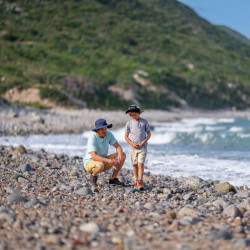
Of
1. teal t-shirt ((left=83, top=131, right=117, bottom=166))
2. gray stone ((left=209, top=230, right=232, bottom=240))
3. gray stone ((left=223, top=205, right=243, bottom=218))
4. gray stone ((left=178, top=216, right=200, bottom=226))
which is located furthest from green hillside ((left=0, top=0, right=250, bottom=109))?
gray stone ((left=209, top=230, right=232, bottom=240))

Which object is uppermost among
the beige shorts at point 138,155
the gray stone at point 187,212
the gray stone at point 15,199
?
the beige shorts at point 138,155

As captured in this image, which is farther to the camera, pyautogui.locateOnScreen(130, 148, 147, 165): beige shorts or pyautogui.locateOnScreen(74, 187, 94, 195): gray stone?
pyautogui.locateOnScreen(130, 148, 147, 165): beige shorts

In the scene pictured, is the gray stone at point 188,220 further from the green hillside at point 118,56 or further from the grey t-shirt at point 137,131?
the green hillside at point 118,56

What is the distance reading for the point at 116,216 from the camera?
5051 mm

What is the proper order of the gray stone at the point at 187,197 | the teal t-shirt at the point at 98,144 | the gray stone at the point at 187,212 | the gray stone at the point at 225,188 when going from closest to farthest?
the gray stone at the point at 187,212 < the gray stone at the point at 187,197 < the teal t-shirt at the point at 98,144 < the gray stone at the point at 225,188

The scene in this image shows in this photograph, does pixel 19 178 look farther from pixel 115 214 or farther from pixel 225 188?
pixel 225 188

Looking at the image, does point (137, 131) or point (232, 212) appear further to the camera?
point (137, 131)

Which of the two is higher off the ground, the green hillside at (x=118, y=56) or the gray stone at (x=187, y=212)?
the green hillside at (x=118, y=56)

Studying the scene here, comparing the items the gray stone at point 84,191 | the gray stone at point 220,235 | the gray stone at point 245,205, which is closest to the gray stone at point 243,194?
the gray stone at point 245,205

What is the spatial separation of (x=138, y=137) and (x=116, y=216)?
251cm

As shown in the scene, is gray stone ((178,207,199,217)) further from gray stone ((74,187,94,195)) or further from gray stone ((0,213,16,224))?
gray stone ((0,213,16,224))

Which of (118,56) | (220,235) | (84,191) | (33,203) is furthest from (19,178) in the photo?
(118,56)

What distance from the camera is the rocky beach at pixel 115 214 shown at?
405 centimetres

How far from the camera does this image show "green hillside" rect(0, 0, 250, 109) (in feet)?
162
